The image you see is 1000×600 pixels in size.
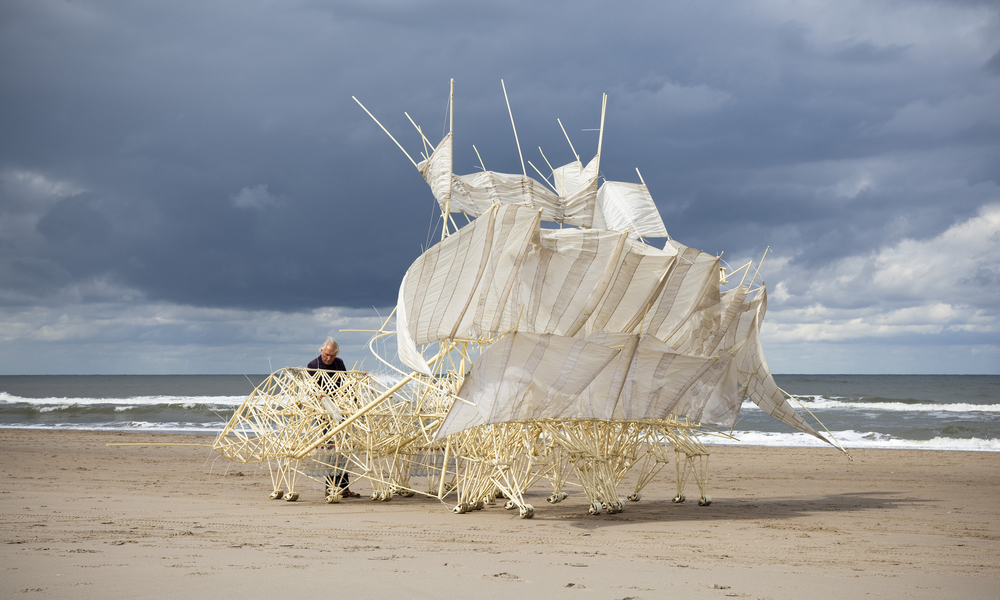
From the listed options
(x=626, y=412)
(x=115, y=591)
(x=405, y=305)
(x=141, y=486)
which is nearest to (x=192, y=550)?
(x=115, y=591)

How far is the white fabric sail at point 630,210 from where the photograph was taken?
8500 millimetres

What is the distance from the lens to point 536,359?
6754 millimetres

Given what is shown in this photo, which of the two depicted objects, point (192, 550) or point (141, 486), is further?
point (141, 486)

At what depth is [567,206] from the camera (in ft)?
27.4

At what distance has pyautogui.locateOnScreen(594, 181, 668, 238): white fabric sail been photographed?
27.9 ft

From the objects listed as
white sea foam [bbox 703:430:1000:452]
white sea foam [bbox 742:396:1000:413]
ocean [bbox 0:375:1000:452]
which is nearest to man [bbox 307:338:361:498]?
ocean [bbox 0:375:1000:452]

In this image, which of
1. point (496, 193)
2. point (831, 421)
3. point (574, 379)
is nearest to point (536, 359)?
point (574, 379)

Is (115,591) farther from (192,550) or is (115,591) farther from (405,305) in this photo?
(405,305)

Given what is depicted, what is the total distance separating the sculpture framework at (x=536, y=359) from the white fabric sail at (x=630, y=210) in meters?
0.02

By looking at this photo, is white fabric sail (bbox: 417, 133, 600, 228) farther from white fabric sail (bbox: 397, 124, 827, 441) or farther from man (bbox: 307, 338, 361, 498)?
man (bbox: 307, 338, 361, 498)

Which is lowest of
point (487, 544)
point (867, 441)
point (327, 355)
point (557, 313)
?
point (487, 544)

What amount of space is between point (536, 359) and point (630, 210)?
2.89 meters

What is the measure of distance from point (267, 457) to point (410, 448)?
73.4 inches

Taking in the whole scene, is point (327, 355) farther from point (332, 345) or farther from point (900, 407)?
point (900, 407)
